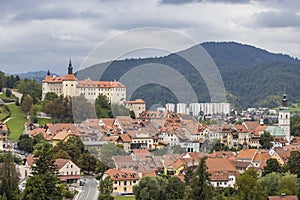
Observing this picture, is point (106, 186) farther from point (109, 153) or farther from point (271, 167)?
point (271, 167)

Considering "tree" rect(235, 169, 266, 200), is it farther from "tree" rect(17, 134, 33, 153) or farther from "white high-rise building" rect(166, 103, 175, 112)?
"tree" rect(17, 134, 33, 153)

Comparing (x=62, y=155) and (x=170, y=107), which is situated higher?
(x=170, y=107)

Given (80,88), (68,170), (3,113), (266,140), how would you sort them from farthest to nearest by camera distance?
(3,113) < (80,88) < (266,140) < (68,170)

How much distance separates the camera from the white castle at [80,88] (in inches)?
1464

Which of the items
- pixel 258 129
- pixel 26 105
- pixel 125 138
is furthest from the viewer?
pixel 26 105

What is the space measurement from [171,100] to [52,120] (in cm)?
1237

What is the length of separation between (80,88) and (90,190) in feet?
57.7

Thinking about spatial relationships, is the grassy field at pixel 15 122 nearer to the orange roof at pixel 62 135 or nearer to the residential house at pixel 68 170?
the orange roof at pixel 62 135

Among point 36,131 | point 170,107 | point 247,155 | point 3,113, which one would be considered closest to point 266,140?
point 247,155

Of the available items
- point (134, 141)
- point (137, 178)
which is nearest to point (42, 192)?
point (137, 178)

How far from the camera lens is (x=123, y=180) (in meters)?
23.5

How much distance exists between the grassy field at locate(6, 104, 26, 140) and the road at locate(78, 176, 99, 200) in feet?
39.4

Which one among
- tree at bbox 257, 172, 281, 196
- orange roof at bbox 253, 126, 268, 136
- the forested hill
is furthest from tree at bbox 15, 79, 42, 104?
the forested hill

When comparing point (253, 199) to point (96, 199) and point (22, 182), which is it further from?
point (22, 182)
